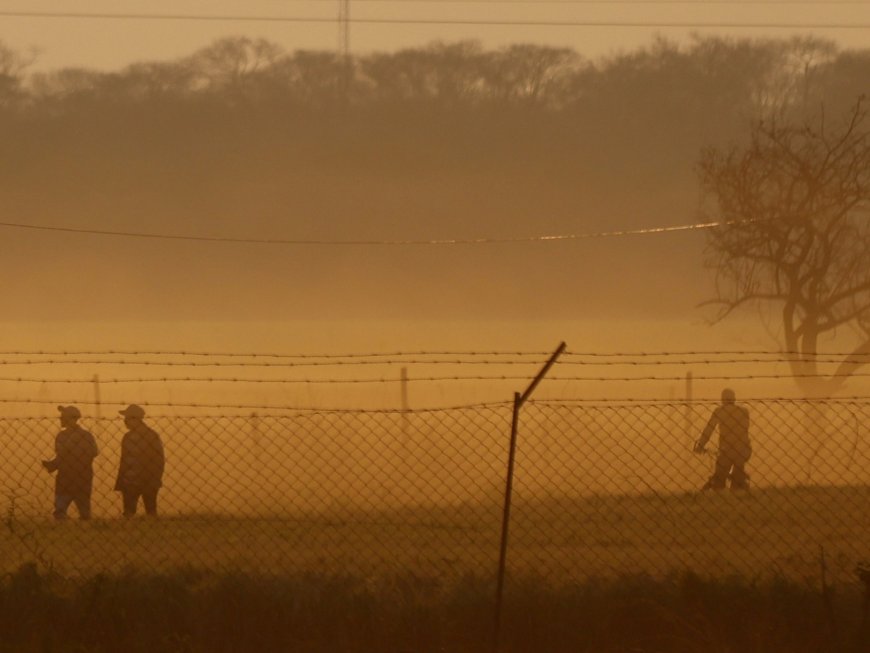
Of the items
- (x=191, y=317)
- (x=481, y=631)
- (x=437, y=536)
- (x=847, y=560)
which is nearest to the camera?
(x=481, y=631)

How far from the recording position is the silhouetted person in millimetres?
13312

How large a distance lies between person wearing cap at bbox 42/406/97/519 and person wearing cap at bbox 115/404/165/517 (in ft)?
1.08

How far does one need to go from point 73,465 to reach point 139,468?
61 centimetres

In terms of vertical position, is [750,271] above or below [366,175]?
below

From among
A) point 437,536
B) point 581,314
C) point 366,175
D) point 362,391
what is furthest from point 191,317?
point 437,536

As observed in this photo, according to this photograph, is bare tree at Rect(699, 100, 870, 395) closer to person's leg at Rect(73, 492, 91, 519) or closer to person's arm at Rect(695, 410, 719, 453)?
person's arm at Rect(695, 410, 719, 453)

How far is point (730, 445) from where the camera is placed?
14.5m

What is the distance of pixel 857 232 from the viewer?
30.9m

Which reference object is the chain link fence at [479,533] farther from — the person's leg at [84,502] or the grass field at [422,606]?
the person's leg at [84,502]

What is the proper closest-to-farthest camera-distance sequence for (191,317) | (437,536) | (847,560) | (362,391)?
(847,560), (437,536), (362,391), (191,317)

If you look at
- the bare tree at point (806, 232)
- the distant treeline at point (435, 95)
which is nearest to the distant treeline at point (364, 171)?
the distant treeline at point (435, 95)

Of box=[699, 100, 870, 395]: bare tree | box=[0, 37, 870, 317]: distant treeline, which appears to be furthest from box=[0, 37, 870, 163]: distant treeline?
box=[699, 100, 870, 395]: bare tree

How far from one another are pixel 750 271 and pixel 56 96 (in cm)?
7023

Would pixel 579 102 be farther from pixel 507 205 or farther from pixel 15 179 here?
pixel 15 179
